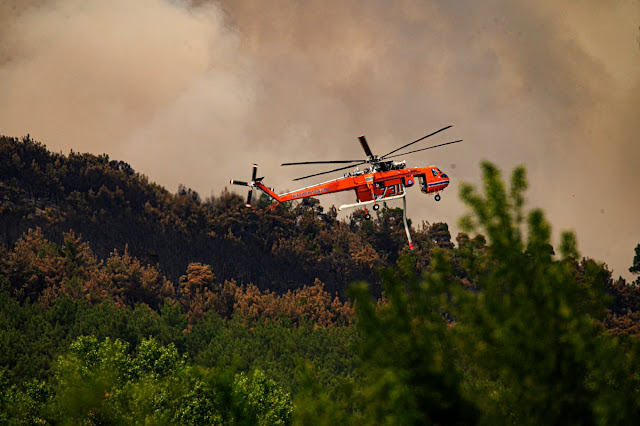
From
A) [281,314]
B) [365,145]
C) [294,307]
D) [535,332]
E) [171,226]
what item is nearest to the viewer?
[535,332]

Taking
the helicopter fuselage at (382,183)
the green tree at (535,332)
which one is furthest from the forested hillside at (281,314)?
the helicopter fuselage at (382,183)

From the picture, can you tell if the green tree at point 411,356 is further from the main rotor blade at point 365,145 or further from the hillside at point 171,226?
the hillside at point 171,226

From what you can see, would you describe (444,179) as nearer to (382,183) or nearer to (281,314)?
(382,183)

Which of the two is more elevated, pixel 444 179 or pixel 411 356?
pixel 444 179

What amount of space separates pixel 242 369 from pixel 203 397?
21.3 m


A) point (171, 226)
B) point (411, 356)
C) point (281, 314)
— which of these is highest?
point (171, 226)

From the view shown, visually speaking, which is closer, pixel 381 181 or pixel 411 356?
pixel 411 356

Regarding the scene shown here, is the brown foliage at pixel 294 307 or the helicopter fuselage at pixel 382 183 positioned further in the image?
the brown foliage at pixel 294 307

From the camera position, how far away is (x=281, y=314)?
68000 mm

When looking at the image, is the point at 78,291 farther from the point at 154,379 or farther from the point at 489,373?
the point at 489,373

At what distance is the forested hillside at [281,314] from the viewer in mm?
10734

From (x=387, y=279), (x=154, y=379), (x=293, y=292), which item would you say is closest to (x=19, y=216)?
(x=293, y=292)

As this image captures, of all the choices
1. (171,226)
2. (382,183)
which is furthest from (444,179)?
(171,226)

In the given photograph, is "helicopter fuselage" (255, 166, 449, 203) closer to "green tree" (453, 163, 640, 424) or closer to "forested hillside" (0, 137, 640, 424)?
"forested hillside" (0, 137, 640, 424)
